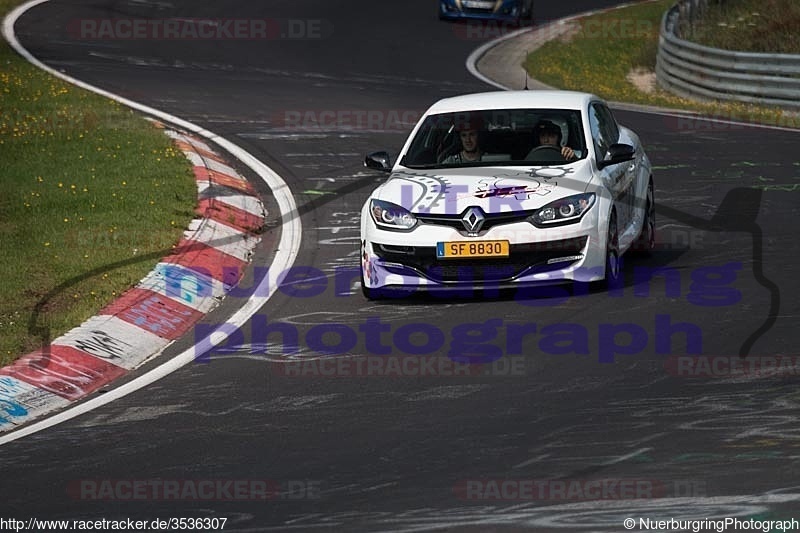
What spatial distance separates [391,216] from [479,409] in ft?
10.3

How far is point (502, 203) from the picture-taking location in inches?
418

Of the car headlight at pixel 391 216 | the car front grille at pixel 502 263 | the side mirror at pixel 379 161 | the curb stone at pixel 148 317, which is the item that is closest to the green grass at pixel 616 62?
the curb stone at pixel 148 317

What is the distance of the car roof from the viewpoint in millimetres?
11914

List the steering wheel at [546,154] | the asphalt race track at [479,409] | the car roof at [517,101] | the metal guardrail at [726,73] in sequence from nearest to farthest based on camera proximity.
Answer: the asphalt race track at [479,409] → the steering wheel at [546,154] → the car roof at [517,101] → the metal guardrail at [726,73]

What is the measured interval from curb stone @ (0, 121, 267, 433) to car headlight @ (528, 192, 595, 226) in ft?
8.25

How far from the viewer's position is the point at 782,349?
8.91 meters

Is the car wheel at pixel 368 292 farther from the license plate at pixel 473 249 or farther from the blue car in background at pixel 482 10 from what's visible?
the blue car in background at pixel 482 10

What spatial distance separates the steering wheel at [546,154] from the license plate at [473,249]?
3.87ft

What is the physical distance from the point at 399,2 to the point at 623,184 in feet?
85.7

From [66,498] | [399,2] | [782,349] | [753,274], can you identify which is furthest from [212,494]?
[399,2]

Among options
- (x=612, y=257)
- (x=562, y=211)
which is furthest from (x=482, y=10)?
(x=562, y=211)

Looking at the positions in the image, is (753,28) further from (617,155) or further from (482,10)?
(617,155)

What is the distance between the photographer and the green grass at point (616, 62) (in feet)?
76.3

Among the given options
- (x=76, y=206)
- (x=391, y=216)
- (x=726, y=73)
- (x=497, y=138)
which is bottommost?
(x=76, y=206)
